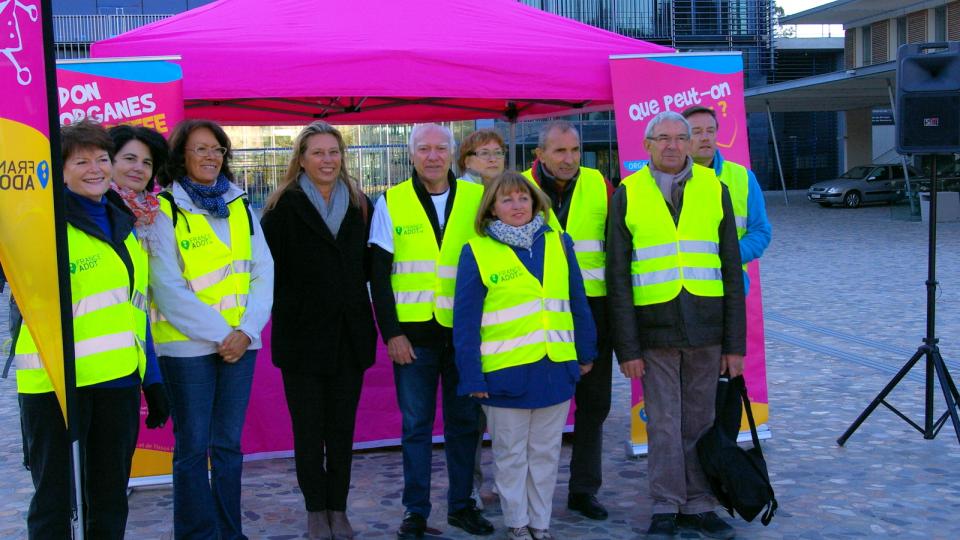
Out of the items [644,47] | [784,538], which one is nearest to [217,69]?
[644,47]

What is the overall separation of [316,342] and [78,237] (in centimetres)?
127

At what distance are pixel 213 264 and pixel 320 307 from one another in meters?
0.53

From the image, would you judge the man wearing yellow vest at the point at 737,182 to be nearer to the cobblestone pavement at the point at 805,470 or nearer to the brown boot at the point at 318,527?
the cobblestone pavement at the point at 805,470

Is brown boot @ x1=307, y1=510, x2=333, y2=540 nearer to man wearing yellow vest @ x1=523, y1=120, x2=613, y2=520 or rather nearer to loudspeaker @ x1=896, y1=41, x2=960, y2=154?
man wearing yellow vest @ x1=523, y1=120, x2=613, y2=520

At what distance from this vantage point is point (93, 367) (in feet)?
10.5

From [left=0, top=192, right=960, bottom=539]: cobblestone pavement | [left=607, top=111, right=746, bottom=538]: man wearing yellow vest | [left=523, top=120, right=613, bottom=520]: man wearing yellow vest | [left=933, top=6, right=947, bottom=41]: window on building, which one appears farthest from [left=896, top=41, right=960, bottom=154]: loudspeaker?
[left=933, top=6, right=947, bottom=41]: window on building

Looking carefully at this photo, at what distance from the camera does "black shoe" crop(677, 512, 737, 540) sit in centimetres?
443

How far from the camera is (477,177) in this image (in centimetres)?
532

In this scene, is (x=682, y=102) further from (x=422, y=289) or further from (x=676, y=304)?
(x=422, y=289)

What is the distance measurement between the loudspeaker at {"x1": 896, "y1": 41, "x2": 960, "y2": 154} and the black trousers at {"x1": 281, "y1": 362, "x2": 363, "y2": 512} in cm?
385

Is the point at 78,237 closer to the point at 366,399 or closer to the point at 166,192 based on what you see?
the point at 166,192

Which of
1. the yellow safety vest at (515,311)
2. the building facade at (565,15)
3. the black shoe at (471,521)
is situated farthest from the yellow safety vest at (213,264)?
the building facade at (565,15)

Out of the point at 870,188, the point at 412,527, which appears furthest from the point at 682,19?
the point at 412,527

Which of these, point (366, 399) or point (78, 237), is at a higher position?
point (78, 237)
